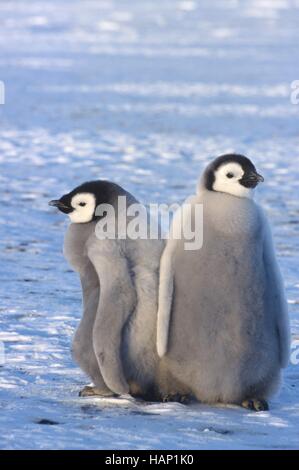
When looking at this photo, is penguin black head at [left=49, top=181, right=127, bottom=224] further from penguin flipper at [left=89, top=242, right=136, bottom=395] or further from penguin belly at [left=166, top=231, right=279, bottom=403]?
penguin belly at [left=166, top=231, right=279, bottom=403]

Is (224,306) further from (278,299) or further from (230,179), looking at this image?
(230,179)

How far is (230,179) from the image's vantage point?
3629mm

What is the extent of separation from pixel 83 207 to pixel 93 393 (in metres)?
0.63

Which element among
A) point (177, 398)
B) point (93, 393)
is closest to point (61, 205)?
point (93, 393)

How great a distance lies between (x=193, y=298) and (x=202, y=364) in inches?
8.7

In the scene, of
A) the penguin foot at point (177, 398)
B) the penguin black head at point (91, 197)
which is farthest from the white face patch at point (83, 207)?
the penguin foot at point (177, 398)

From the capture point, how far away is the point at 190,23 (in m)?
29.7

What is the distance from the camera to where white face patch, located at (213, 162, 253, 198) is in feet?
11.9

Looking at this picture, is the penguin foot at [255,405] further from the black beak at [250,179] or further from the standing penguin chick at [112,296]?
the black beak at [250,179]

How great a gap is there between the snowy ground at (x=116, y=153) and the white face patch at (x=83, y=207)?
23.7 inches

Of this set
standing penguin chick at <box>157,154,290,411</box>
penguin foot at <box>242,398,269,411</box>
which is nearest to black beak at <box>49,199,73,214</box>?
standing penguin chick at <box>157,154,290,411</box>

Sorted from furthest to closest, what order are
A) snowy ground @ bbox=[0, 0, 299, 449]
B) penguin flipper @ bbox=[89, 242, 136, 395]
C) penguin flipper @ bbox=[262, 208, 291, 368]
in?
penguin flipper @ bbox=[262, 208, 291, 368]
penguin flipper @ bbox=[89, 242, 136, 395]
snowy ground @ bbox=[0, 0, 299, 449]

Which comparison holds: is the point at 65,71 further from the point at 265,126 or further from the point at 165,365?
the point at 165,365

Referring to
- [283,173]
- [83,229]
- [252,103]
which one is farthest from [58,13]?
[83,229]
